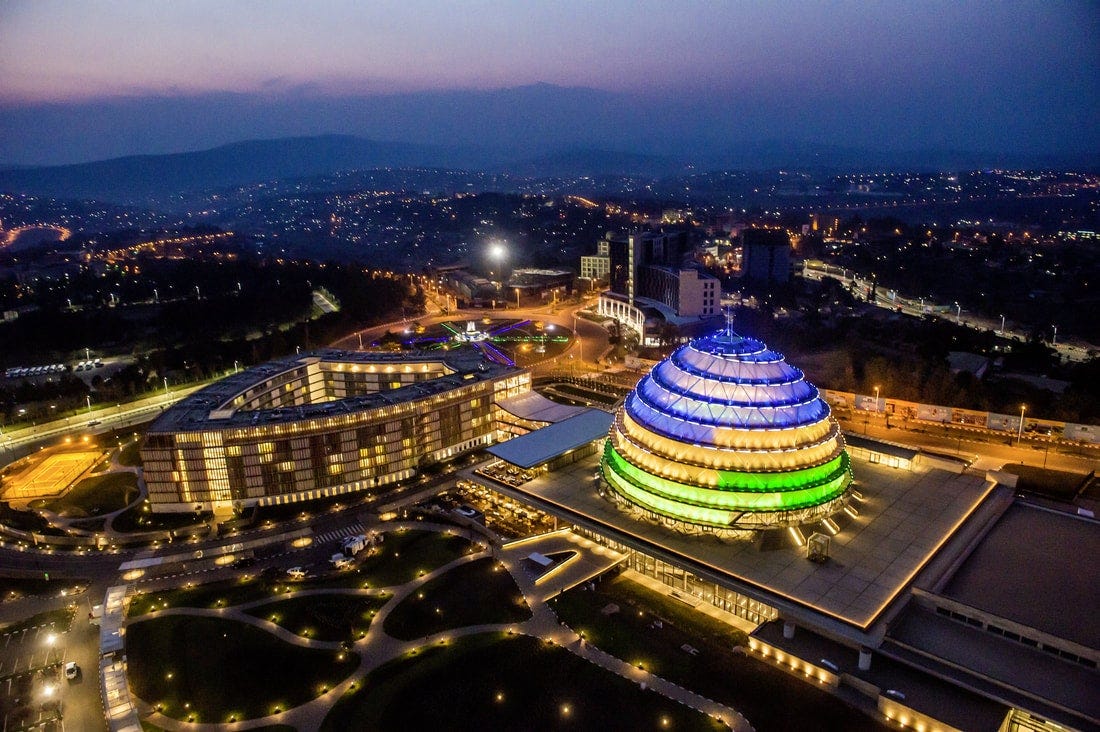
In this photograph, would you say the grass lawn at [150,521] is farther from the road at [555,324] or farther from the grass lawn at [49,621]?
the road at [555,324]

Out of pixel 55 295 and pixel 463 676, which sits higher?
pixel 55 295

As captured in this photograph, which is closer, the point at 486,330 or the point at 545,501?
the point at 545,501

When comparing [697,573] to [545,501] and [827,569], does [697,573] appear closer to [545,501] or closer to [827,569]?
[827,569]

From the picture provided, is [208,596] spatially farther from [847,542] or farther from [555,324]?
[555,324]

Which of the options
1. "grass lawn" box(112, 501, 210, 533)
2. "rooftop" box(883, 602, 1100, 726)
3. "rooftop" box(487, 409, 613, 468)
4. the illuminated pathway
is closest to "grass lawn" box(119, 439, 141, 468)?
"grass lawn" box(112, 501, 210, 533)

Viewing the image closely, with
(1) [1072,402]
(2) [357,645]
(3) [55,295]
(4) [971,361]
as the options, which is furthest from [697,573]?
(3) [55,295]

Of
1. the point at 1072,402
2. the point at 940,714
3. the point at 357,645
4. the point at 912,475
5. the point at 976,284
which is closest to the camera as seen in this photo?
the point at 940,714

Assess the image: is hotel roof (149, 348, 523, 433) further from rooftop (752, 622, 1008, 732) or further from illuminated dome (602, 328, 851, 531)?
rooftop (752, 622, 1008, 732)
